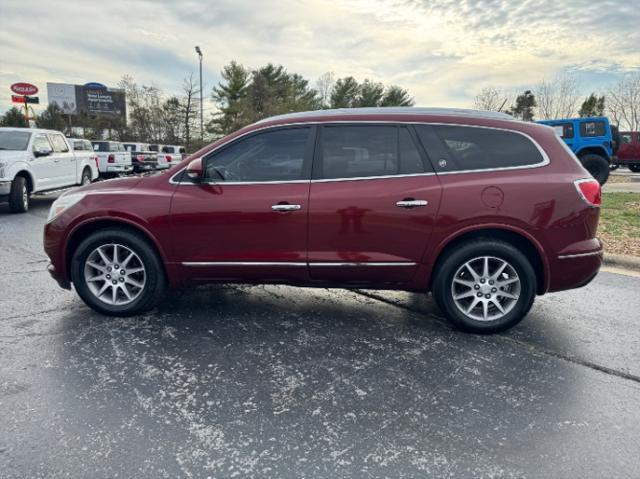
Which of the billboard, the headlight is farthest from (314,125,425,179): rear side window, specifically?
the billboard

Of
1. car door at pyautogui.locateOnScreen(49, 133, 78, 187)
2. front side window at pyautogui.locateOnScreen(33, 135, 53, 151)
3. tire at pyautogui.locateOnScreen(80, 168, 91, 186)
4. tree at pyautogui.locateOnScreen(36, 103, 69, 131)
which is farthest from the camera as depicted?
tree at pyautogui.locateOnScreen(36, 103, 69, 131)

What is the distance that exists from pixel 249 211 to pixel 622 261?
16.6ft

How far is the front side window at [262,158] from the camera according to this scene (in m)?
3.72

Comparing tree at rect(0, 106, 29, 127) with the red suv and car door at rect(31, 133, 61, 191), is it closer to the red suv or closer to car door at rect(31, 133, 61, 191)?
car door at rect(31, 133, 61, 191)

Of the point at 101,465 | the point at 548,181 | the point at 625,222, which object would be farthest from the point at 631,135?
the point at 101,465

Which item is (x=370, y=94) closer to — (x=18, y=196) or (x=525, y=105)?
(x=525, y=105)

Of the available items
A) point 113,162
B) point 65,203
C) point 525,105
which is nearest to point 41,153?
point 65,203

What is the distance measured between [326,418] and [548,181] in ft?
8.13

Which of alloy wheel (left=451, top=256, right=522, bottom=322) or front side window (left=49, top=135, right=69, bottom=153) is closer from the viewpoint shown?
alloy wheel (left=451, top=256, right=522, bottom=322)

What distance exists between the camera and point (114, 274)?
3887 mm

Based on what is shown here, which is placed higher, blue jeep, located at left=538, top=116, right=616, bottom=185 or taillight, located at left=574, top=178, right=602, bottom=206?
blue jeep, located at left=538, top=116, right=616, bottom=185

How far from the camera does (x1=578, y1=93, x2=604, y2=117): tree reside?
51.5 meters

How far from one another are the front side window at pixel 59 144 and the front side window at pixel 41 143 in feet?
0.83

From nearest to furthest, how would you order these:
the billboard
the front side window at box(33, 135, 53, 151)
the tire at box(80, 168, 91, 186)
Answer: the front side window at box(33, 135, 53, 151), the tire at box(80, 168, 91, 186), the billboard
